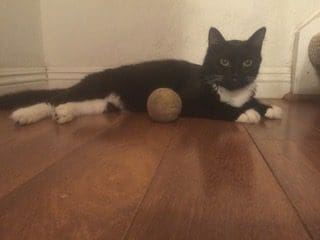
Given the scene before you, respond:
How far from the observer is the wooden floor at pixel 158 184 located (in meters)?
0.54

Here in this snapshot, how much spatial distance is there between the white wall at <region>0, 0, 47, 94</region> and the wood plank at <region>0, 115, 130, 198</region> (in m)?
0.63

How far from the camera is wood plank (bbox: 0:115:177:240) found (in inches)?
21.3

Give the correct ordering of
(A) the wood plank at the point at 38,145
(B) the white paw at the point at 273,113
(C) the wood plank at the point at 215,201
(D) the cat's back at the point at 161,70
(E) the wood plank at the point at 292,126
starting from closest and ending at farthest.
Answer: (C) the wood plank at the point at 215,201
(A) the wood plank at the point at 38,145
(E) the wood plank at the point at 292,126
(B) the white paw at the point at 273,113
(D) the cat's back at the point at 161,70

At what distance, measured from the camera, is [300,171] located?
31.8 inches

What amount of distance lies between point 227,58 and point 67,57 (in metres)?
1.07

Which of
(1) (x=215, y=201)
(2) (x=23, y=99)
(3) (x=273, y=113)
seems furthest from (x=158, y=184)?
(2) (x=23, y=99)

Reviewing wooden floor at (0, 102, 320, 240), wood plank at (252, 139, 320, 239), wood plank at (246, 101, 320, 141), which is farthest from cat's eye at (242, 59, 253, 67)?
wood plank at (252, 139, 320, 239)

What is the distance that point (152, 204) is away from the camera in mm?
629

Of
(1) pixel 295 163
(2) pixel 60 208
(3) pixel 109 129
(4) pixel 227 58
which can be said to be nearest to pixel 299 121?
(4) pixel 227 58

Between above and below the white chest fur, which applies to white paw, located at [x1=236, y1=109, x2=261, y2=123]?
below

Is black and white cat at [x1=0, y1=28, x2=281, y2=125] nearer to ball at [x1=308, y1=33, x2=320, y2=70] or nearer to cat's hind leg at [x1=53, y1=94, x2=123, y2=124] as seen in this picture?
cat's hind leg at [x1=53, y1=94, x2=123, y2=124]

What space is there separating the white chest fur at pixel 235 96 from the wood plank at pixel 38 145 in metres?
0.45

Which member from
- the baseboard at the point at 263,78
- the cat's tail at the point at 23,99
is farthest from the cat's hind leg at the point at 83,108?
the baseboard at the point at 263,78

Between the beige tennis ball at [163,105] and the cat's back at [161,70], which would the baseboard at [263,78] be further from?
the beige tennis ball at [163,105]
